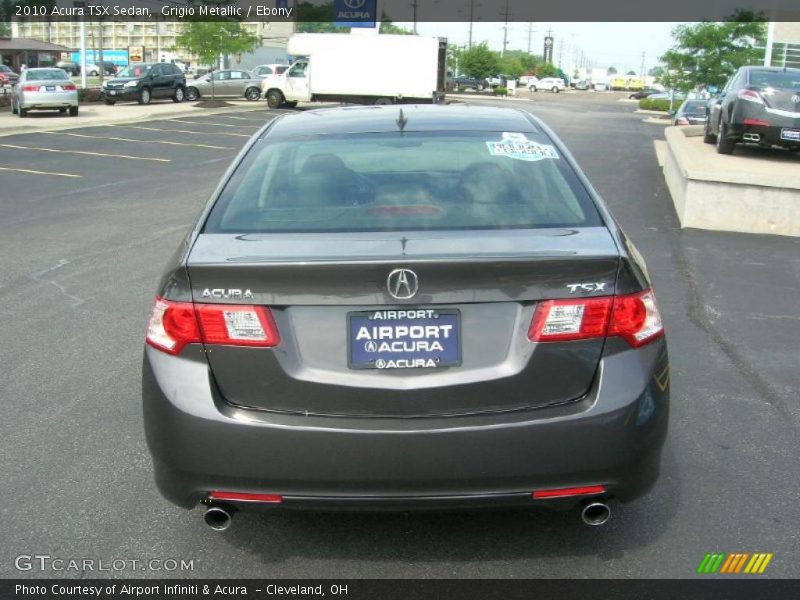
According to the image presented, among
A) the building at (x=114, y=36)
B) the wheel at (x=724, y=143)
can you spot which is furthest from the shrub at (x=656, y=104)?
the building at (x=114, y=36)

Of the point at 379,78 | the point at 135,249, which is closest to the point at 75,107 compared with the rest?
the point at 379,78

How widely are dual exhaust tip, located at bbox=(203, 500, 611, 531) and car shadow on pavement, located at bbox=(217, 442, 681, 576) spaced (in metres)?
0.32

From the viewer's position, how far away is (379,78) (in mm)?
38750

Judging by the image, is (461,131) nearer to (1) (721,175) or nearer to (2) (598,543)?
(2) (598,543)

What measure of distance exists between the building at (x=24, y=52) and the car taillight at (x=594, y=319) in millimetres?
88628

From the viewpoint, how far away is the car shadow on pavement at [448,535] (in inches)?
144

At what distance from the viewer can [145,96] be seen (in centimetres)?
4072

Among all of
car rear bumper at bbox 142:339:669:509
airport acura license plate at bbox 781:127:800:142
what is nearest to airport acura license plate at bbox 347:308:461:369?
car rear bumper at bbox 142:339:669:509

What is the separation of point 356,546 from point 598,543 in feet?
3.08

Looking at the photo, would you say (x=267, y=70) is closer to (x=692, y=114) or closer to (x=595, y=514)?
(x=692, y=114)

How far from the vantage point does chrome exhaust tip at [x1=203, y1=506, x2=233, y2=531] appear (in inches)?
132

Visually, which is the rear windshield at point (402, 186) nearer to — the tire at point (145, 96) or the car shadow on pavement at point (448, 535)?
the car shadow on pavement at point (448, 535)

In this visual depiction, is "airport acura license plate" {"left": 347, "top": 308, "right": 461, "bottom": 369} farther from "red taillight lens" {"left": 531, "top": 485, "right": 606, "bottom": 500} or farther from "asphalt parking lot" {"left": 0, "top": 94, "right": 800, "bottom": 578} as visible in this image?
"asphalt parking lot" {"left": 0, "top": 94, "right": 800, "bottom": 578}

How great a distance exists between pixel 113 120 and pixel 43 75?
326 centimetres
